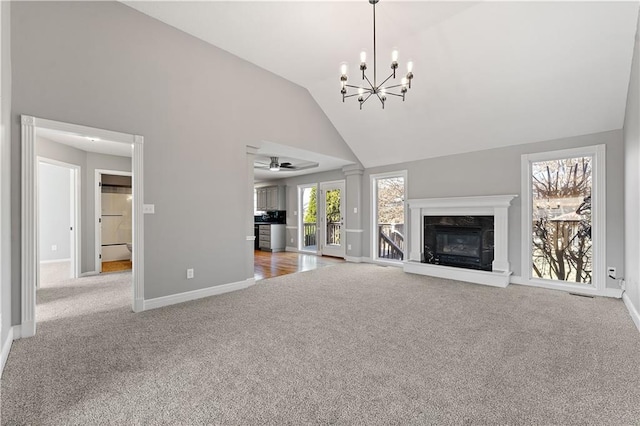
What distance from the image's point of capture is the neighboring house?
2.57m

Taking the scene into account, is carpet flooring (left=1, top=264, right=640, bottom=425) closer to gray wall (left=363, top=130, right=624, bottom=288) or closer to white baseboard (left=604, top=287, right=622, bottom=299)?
white baseboard (left=604, top=287, right=622, bottom=299)

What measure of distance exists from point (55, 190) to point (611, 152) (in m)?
10.7

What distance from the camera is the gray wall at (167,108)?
8.84 feet

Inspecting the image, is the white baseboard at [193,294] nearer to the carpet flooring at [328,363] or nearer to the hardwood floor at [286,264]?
the carpet flooring at [328,363]

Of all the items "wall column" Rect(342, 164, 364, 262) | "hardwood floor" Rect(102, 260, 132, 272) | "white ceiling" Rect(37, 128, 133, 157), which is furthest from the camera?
"wall column" Rect(342, 164, 364, 262)

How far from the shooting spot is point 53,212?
6.58 metres

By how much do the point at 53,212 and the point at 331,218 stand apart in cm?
681

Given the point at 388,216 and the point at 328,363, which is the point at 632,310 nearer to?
the point at 328,363

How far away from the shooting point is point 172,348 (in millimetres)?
2332

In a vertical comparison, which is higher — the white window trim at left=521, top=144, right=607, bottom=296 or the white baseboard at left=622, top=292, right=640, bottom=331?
the white window trim at left=521, top=144, right=607, bottom=296

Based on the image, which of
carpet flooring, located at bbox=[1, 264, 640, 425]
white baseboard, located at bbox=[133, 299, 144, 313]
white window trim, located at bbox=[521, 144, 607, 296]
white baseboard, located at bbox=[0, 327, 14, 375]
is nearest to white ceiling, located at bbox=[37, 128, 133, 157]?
white baseboard, located at bbox=[133, 299, 144, 313]

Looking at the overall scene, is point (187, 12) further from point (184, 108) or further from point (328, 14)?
point (328, 14)

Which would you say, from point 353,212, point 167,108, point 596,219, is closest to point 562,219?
point 596,219

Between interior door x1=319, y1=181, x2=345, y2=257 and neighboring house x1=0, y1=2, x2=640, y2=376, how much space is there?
2619 mm
